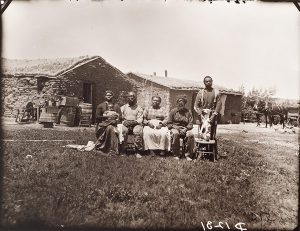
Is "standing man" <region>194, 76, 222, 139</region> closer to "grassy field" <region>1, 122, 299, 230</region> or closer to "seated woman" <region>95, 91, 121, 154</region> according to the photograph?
"grassy field" <region>1, 122, 299, 230</region>

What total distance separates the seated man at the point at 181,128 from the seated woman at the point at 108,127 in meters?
1.30

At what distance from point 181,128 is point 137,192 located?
3266 millimetres

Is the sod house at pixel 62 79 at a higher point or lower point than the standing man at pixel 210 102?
higher

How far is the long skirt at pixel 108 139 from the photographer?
8.32 metres

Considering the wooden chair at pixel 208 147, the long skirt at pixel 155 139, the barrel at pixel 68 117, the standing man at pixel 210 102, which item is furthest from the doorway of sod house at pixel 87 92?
the wooden chair at pixel 208 147

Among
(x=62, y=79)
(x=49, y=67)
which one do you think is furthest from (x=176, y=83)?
(x=49, y=67)

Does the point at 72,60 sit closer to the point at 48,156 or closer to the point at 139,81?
the point at 139,81

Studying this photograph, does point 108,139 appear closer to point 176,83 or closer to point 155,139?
point 155,139

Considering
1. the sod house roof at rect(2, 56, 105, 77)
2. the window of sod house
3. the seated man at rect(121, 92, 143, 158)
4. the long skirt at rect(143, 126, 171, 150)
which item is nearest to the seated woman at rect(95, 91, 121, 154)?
the seated man at rect(121, 92, 143, 158)

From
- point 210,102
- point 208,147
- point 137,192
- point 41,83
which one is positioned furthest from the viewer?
point 41,83

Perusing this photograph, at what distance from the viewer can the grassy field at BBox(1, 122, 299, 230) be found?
4715 millimetres

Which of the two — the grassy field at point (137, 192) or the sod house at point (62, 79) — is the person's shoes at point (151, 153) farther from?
the sod house at point (62, 79)

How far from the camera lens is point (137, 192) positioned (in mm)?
5492

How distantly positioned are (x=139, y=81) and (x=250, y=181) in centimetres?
1822
